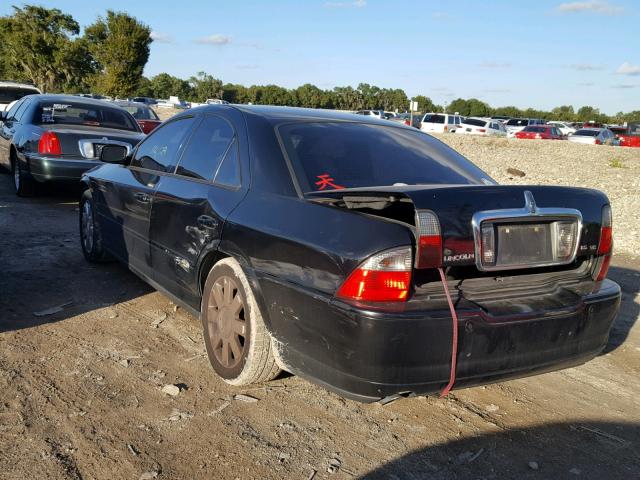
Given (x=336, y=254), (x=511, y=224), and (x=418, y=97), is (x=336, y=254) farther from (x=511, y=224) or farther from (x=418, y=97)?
(x=418, y=97)

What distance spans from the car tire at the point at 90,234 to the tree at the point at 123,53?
33.3 meters

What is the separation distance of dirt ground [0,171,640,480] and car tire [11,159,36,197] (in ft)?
17.1

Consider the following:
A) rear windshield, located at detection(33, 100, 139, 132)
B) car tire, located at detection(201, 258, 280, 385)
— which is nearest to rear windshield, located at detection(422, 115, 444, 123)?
rear windshield, located at detection(33, 100, 139, 132)

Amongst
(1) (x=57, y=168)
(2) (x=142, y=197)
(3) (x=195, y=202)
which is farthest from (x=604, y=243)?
(1) (x=57, y=168)

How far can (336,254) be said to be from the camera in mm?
2789

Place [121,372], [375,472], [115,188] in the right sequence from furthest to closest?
[115,188], [121,372], [375,472]

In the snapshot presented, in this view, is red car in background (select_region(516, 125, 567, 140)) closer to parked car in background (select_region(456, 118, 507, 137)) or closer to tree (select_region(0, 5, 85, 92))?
parked car in background (select_region(456, 118, 507, 137))

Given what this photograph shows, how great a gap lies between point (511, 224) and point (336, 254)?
32.8 inches

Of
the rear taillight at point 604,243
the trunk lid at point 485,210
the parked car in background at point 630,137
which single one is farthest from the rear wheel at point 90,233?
the parked car in background at point 630,137

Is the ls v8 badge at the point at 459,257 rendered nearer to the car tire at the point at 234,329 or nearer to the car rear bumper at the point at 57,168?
the car tire at the point at 234,329

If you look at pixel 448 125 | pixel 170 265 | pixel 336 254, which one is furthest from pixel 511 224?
pixel 448 125

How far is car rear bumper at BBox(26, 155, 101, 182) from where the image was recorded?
28.1ft

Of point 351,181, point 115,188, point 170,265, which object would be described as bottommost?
point 170,265

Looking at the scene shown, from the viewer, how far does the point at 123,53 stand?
1451 inches
